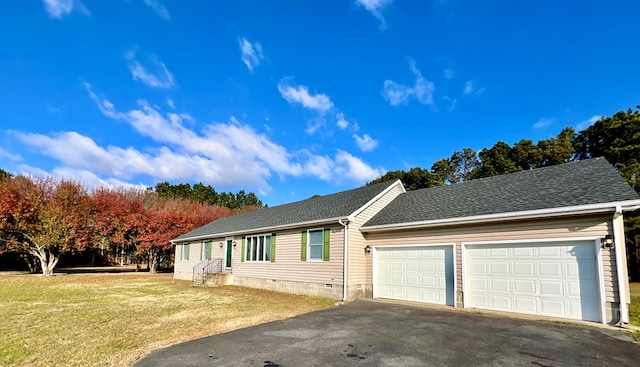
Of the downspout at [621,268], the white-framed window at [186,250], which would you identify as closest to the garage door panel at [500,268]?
the downspout at [621,268]

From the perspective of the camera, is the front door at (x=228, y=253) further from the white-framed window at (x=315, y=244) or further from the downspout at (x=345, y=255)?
the downspout at (x=345, y=255)

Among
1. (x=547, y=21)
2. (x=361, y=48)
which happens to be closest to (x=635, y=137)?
(x=547, y=21)

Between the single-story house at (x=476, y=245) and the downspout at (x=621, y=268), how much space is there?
0.02 m

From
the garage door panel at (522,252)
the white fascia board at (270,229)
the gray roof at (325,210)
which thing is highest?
the gray roof at (325,210)

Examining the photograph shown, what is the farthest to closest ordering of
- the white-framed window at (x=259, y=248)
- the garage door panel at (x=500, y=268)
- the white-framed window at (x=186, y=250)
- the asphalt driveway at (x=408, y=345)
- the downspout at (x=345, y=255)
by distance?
the white-framed window at (x=186, y=250)
the white-framed window at (x=259, y=248)
the downspout at (x=345, y=255)
the garage door panel at (x=500, y=268)
the asphalt driveway at (x=408, y=345)

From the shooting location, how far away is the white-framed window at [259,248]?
1527cm

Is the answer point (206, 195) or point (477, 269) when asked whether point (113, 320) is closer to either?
point (477, 269)

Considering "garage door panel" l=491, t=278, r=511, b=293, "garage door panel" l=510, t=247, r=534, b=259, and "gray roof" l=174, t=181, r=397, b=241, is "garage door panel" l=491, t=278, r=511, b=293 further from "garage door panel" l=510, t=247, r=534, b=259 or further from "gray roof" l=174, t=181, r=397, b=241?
"gray roof" l=174, t=181, r=397, b=241

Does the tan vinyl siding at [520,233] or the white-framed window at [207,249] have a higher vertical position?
the tan vinyl siding at [520,233]

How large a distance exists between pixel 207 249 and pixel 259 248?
5.79 meters

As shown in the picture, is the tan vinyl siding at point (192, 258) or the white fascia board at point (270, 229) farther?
the tan vinyl siding at point (192, 258)

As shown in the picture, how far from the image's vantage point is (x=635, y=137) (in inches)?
854

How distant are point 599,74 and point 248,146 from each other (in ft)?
67.7

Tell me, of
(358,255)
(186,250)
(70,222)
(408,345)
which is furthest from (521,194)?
(70,222)
